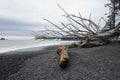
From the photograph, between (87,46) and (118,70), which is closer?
(118,70)

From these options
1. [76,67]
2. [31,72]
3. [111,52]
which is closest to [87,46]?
[111,52]

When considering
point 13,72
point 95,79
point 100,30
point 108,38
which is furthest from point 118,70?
point 100,30

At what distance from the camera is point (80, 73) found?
4.66 m

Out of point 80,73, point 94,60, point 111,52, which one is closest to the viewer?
point 80,73

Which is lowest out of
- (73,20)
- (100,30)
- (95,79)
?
(95,79)

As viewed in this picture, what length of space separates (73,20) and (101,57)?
3.02m

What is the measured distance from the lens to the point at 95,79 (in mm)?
4285

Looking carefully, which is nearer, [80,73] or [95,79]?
[95,79]

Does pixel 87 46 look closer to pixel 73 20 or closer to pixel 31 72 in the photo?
pixel 73 20

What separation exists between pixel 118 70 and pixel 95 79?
814 mm

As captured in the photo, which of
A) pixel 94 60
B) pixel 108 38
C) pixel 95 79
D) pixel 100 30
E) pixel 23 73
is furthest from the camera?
pixel 100 30

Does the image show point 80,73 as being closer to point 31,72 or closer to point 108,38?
point 31,72

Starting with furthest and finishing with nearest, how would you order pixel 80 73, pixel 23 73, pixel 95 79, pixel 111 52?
pixel 111 52
pixel 23 73
pixel 80 73
pixel 95 79

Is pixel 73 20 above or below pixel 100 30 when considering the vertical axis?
above
